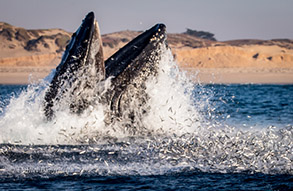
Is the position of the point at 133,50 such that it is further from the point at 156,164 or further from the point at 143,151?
the point at 156,164

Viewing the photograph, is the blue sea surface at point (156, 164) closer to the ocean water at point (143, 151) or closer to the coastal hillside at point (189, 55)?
the ocean water at point (143, 151)

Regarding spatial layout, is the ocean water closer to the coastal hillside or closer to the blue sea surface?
the blue sea surface

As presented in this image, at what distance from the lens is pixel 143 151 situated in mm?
5566

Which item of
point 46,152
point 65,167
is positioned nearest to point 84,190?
point 65,167

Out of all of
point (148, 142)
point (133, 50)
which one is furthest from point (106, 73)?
point (148, 142)

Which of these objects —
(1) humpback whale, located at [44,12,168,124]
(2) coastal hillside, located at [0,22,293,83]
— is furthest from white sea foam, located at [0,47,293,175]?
(2) coastal hillside, located at [0,22,293,83]

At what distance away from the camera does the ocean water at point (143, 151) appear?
4266 millimetres

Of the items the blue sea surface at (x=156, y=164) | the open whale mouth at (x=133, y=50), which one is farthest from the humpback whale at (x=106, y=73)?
the blue sea surface at (x=156, y=164)

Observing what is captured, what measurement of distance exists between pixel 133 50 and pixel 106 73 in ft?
1.58

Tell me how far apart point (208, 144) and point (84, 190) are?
2.29 metres

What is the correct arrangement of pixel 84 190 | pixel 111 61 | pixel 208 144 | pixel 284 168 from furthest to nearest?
pixel 111 61 < pixel 208 144 < pixel 284 168 < pixel 84 190

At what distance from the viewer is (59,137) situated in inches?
244

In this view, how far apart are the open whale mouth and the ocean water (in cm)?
35

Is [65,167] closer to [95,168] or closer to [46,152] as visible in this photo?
[95,168]
